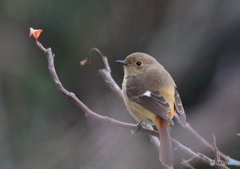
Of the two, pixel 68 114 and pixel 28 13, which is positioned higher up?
pixel 28 13

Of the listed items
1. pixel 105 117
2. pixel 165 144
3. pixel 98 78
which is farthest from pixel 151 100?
pixel 98 78

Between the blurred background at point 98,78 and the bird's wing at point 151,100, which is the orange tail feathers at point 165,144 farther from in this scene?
the blurred background at point 98,78

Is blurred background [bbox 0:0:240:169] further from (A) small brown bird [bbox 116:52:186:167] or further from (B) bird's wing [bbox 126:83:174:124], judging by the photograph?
(B) bird's wing [bbox 126:83:174:124]

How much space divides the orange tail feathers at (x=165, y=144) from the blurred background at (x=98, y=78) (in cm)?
268

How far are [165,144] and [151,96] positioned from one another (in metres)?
0.64

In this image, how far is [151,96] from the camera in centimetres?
356

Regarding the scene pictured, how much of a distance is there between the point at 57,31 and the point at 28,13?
25.6 inches

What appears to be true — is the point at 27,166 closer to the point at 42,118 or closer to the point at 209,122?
the point at 42,118

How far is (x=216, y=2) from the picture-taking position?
7.20m

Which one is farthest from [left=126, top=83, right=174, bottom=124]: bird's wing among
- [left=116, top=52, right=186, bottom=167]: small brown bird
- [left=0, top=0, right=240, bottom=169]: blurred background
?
[left=0, top=0, right=240, bottom=169]: blurred background

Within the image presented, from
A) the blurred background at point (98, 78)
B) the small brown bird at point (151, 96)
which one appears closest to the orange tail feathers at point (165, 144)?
the small brown bird at point (151, 96)

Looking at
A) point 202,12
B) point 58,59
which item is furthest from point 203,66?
point 58,59

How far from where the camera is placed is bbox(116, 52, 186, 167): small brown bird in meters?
3.26

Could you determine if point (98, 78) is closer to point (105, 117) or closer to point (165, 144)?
point (165, 144)
